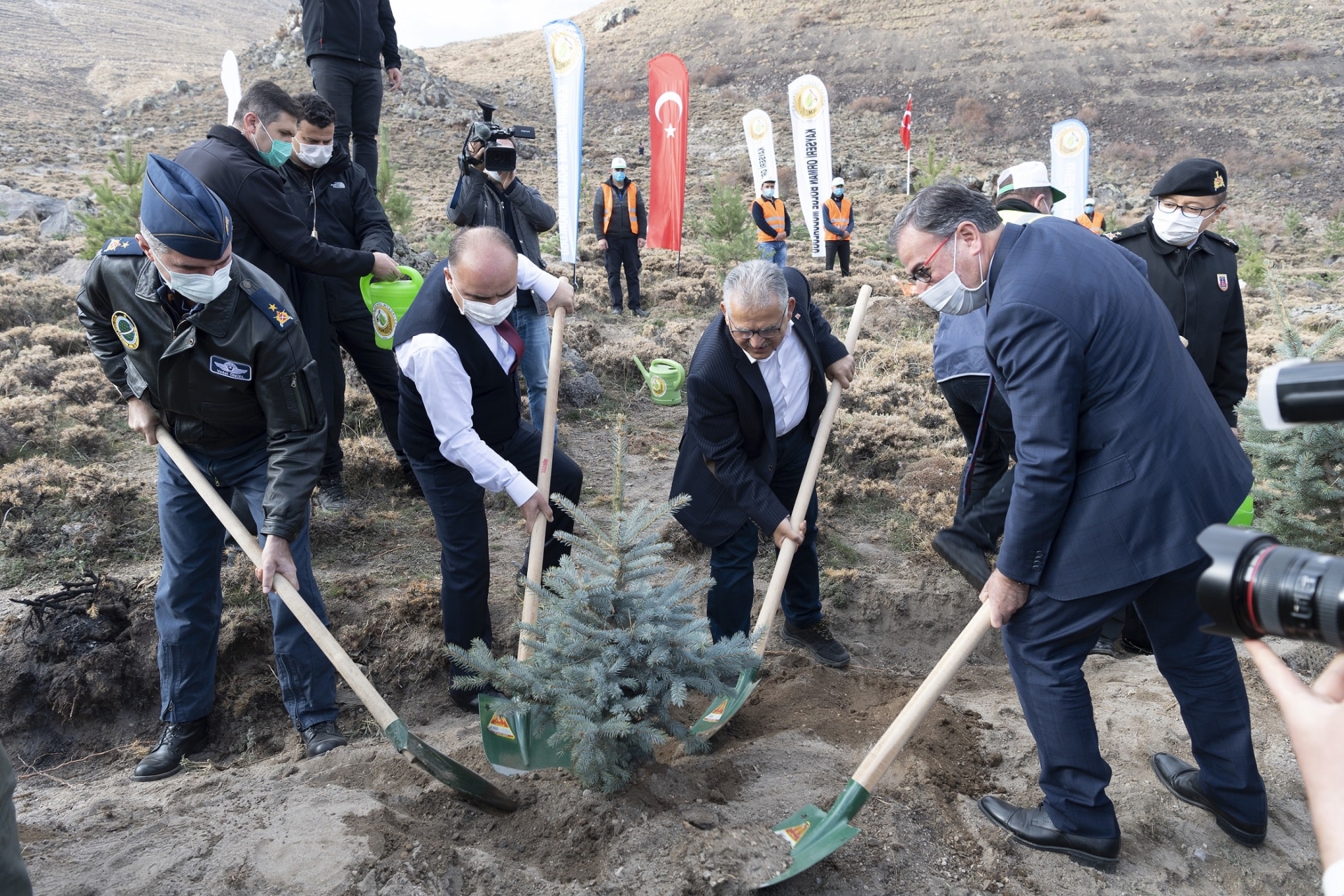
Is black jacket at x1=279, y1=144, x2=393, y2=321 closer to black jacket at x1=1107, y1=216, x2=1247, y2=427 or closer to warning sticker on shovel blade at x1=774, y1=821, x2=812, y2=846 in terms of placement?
Answer: warning sticker on shovel blade at x1=774, y1=821, x2=812, y2=846

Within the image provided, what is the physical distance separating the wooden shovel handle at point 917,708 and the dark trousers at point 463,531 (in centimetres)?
153

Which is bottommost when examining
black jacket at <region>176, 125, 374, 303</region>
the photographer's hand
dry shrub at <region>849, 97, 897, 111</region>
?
the photographer's hand

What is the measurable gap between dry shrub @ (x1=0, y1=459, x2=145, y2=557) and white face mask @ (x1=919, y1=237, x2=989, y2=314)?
15.1 ft

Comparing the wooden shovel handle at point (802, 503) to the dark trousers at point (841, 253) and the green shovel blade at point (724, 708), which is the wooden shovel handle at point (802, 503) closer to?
the green shovel blade at point (724, 708)

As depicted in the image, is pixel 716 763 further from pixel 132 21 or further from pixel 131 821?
pixel 132 21

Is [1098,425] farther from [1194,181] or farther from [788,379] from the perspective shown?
[1194,181]

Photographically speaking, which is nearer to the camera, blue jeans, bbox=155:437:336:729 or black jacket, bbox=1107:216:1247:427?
blue jeans, bbox=155:437:336:729

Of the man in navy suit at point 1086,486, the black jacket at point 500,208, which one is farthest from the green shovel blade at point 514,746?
the black jacket at point 500,208

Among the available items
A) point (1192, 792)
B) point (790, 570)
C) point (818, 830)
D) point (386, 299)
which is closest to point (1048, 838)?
point (1192, 792)

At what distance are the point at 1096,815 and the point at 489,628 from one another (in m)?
2.49

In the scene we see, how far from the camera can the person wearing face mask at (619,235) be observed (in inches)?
449

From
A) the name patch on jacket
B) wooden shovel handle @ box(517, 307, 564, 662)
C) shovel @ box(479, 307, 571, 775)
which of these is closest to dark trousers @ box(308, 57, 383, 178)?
wooden shovel handle @ box(517, 307, 564, 662)

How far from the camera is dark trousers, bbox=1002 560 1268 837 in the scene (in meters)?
2.51

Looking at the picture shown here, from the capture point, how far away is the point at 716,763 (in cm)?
308
